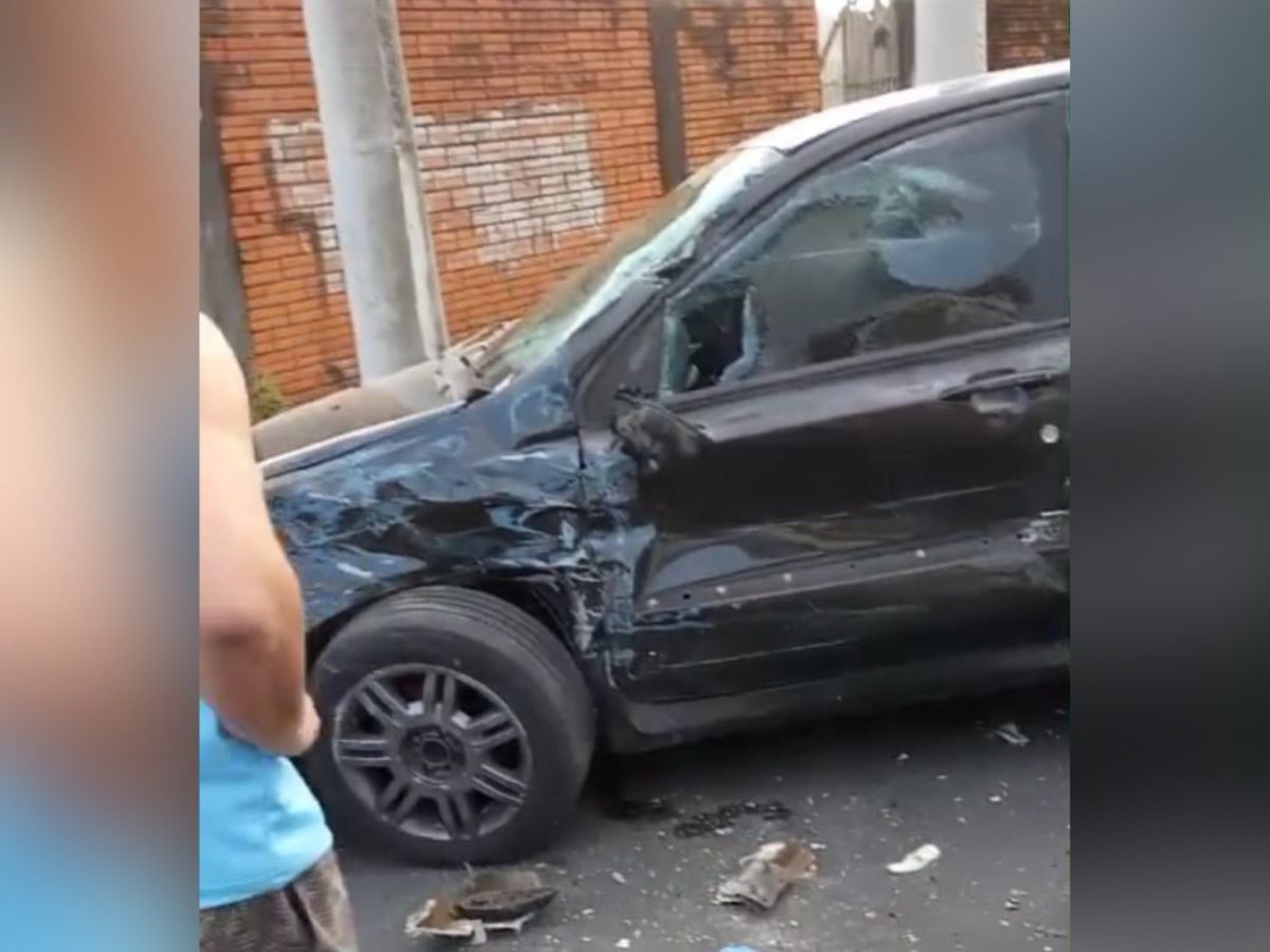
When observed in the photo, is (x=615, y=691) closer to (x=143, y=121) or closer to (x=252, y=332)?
(x=252, y=332)

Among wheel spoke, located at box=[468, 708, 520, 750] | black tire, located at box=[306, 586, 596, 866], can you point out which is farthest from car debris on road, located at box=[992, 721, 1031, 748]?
wheel spoke, located at box=[468, 708, 520, 750]

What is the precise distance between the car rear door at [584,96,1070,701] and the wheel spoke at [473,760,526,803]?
8.4 inches

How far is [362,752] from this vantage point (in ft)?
6.48

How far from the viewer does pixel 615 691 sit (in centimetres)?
203

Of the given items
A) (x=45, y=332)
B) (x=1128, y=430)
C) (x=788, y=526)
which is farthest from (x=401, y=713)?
(x=1128, y=430)

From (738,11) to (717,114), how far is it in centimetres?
14

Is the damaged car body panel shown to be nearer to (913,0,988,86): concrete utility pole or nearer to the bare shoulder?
(913,0,988,86): concrete utility pole

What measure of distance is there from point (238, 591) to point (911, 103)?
1132 mm

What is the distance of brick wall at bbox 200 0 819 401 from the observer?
1808 mm

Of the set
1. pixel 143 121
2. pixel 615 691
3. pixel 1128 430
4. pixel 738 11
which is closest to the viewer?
pixel 143 121

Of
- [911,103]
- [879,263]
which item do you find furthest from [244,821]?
[911,103]

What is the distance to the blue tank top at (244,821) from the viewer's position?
1.65 m

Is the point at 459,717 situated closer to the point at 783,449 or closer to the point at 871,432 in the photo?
the point at 783,449

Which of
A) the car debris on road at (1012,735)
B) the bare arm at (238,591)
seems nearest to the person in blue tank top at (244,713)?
the bare arm at (238,591)
